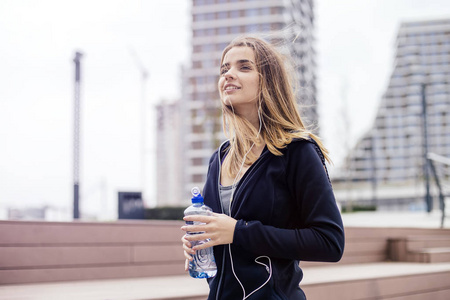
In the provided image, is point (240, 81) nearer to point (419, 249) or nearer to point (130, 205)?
point (419, 249)

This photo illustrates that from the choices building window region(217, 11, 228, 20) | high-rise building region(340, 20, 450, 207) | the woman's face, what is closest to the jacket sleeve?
the woman's face

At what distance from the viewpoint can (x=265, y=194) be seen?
1.27 metres

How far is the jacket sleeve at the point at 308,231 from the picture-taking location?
121 cm

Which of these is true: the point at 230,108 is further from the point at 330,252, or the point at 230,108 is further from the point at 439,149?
the point at 439,149

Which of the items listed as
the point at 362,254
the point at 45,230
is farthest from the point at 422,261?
the point at 45,230

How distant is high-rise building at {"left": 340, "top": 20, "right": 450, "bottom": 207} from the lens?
8594cm

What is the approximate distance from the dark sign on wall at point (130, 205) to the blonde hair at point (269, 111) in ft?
22.3

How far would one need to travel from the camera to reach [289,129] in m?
1.40

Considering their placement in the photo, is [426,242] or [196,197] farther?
[426,242]

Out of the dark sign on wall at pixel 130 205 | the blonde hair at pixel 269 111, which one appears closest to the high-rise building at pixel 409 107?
the dark sign on wall at pixel 130 205

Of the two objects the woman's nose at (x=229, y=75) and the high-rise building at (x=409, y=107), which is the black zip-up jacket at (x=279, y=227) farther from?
the high-rise building at (x=409, y=107)

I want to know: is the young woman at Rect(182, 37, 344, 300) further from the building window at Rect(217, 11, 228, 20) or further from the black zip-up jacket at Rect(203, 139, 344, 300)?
the building window at Rect(217, 11, 228, 20)

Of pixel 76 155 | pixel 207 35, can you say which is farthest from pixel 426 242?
pixel 207 35

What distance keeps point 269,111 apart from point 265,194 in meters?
0.28
